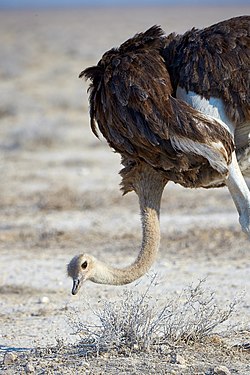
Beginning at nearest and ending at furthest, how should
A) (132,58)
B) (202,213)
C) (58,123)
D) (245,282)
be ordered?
(132,58), (245,282), (202,213), (58,123)

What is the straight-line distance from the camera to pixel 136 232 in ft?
32.9

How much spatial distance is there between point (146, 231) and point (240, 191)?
703mm

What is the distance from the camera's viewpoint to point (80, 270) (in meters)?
6.07

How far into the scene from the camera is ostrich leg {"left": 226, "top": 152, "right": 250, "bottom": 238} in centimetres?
613

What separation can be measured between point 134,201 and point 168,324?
18.4 feet

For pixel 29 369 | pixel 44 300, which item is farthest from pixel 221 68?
pixel 44 300

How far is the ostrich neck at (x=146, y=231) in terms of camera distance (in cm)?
629

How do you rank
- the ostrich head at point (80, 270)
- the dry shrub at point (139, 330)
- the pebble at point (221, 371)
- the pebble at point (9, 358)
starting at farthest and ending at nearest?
the ostrich head at point (80, 270), the dry shrub at point (139, 330), the pebble at point (9, 358), the pebble at point (221, 371)

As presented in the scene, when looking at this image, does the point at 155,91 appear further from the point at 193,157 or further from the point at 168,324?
the point at 168,324

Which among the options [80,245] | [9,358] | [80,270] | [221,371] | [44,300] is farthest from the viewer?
[80,245]

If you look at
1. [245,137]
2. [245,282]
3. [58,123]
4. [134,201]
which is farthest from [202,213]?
[58,123]

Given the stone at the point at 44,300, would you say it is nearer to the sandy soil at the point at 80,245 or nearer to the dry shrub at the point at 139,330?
the sandy soil at the point at 80,245

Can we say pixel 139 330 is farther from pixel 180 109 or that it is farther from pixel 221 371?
pixel 180 109

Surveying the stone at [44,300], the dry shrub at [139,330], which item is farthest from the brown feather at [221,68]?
the stone at [44,300]
